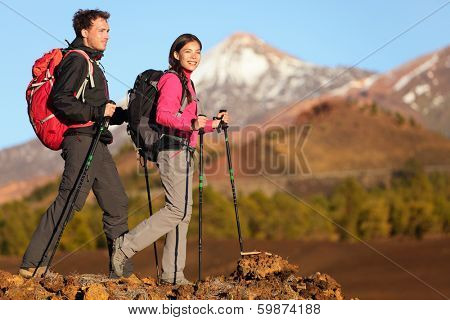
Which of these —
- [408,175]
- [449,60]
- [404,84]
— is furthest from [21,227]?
[449,60]

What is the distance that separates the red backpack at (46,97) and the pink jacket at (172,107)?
0.58 metres

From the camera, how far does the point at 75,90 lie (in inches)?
262

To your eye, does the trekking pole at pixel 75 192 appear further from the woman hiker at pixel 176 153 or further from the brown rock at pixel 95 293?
the brown rock at pixel 95 293

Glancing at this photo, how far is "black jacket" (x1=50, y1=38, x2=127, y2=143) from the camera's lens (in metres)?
6.56

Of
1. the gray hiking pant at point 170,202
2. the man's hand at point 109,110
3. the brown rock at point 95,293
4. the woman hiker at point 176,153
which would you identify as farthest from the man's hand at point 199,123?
the brown rock at point 95,293

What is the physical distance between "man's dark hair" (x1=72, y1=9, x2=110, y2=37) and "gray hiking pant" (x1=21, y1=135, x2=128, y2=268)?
0.81 m

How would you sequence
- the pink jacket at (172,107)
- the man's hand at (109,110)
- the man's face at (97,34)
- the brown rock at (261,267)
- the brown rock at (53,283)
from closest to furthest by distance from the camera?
1. the brown rock at (53,283)
2. the pink jacket at (172,107)
3. the brown rock at (261,267)
4. the man's hand at (109,110)
5. the man's face at (97,34)

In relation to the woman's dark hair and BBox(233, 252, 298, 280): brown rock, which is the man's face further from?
BBox(233, 252, 298, 280): brown rock

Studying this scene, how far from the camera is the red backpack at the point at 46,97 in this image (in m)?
6.71

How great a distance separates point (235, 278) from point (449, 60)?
4937 inches

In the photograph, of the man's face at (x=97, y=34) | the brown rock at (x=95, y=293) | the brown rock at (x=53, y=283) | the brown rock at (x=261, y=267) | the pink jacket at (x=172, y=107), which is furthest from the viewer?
the man's face at (x=97, y=34)

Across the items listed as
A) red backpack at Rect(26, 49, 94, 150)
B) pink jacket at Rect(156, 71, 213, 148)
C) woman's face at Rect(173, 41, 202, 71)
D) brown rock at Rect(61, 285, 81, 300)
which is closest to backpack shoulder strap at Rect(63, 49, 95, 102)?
red backpack at Rect(26, 49, 94, 150)

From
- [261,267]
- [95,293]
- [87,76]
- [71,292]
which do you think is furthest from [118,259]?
[87,76]

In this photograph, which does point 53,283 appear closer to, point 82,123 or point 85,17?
point 82,123
